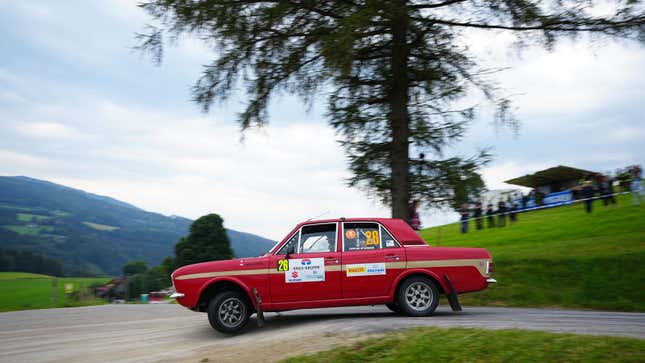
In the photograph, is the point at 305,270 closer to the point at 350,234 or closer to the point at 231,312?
the point at 350,234

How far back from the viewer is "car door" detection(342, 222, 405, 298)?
8.53 metres

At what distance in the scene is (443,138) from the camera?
1138 centimetres

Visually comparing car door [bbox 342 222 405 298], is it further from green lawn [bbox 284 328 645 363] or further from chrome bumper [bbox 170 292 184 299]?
chrome bumper [bbox 170 292 184 299]

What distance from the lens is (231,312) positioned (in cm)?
845

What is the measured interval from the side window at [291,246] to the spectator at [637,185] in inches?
736

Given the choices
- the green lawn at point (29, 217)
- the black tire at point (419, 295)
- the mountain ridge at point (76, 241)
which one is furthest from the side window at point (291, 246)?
the green lawn at point (29, 217)

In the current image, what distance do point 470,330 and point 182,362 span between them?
145 inches

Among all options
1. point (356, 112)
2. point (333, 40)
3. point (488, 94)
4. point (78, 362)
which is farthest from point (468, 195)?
point (78, 362)

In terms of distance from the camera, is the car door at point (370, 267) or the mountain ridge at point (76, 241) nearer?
the car door at point (370, 267)

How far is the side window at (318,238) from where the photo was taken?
344 inches

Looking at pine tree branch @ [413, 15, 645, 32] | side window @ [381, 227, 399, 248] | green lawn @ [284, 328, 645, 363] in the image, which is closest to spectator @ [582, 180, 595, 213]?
pine tree branch @ [413, 15, 645, 32]

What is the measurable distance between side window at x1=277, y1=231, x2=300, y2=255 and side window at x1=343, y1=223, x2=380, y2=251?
2.76ft

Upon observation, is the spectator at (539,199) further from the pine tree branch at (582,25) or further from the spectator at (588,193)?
the pine tree branch at (582,25)

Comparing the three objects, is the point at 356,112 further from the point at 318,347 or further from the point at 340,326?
the point at 318,347
